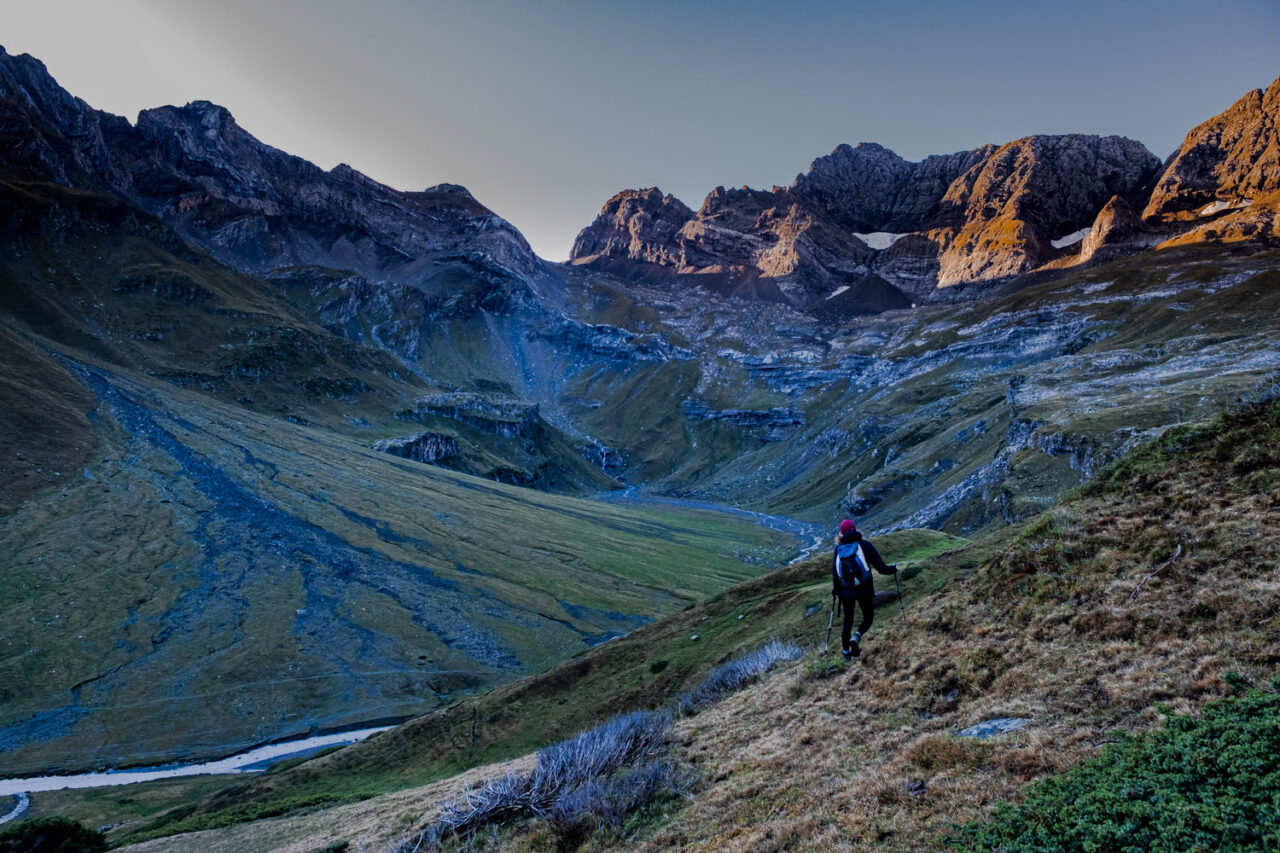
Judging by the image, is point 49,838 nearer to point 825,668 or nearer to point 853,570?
point 825,668

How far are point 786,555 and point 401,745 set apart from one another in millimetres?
95677

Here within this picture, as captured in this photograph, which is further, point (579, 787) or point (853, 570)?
point (853, 570)

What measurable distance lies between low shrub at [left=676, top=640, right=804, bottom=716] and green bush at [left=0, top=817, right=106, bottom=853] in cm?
2944

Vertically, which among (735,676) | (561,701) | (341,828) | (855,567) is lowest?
(561,701)

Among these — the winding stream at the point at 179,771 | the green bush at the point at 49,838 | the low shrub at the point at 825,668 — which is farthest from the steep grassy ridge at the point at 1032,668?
the winding stream at the point at 179,771

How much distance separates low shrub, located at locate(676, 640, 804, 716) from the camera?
22.8 meters

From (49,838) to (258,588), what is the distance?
5048 cm

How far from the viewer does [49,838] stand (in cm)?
2627

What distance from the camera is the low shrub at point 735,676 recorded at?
898 inches

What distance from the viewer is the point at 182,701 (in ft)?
175

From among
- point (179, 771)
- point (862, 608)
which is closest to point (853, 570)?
point (862, 608)

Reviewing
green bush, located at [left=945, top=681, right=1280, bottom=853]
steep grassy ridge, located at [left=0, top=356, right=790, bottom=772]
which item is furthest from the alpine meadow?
steep grassy ridge, located at [left=0, top=356, right=790, bottom=772]

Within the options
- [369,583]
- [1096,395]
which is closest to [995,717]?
[369,583]

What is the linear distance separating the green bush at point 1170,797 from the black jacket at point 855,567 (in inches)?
318
